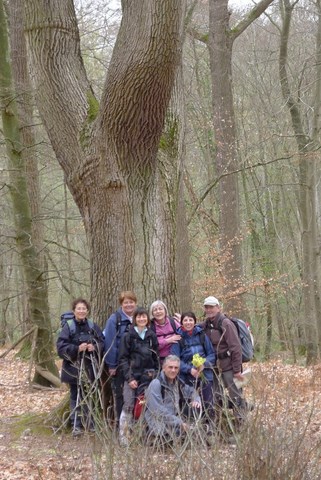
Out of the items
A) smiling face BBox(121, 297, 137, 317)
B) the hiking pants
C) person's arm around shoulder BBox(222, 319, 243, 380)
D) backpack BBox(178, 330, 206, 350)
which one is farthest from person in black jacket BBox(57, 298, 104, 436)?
person's arm around shoulder BBox(222, 319, 243, 380)

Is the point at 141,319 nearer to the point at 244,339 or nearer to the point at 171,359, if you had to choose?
the point at 171,359

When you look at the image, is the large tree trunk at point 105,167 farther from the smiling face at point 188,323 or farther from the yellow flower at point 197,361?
the yellow flower at point 197,361

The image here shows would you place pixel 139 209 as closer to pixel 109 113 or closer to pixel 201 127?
pixel 109 113

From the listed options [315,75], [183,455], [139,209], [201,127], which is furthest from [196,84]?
[183,455]

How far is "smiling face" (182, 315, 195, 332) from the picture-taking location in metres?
6.57

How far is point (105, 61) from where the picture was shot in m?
13.0

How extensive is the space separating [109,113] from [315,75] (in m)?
12.1

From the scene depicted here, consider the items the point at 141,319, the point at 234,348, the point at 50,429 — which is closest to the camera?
the point at 141,319

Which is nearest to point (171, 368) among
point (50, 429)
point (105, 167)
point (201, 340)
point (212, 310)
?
point (201, 340)

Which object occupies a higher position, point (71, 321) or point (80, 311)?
point (80, 311)

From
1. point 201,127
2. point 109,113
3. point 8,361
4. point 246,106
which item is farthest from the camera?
point 246,106

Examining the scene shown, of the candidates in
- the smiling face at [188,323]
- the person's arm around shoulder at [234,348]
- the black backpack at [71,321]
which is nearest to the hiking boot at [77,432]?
the black backpack at [71,321]

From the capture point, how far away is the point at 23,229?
10812 mm

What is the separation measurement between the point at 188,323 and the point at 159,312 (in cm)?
34
